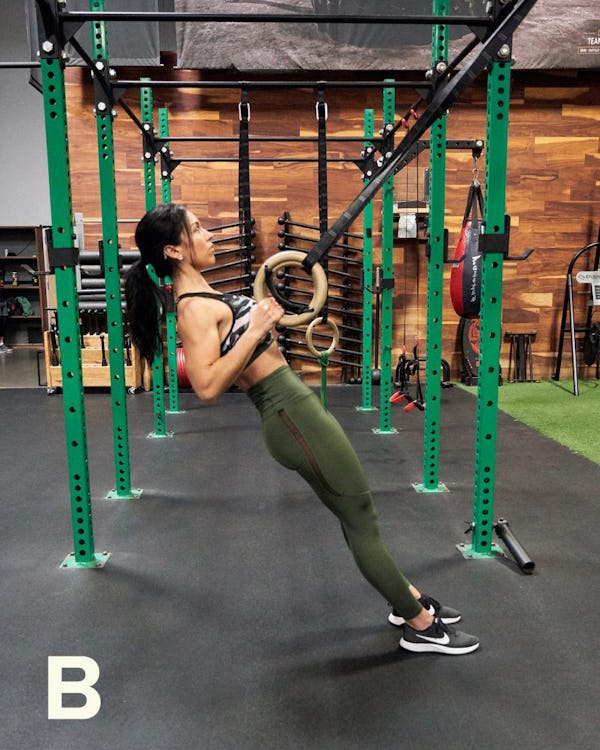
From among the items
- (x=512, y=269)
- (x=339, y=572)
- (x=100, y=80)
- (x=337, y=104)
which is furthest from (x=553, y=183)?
(x=339, y=572)

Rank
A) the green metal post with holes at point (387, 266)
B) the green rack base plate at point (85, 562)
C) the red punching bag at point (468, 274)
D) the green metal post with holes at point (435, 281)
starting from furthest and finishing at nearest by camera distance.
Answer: the red punching bag at point (468, 274) → the green metal post with holes at point (387, 266) → the green metal post with holes at point (435, 281) → the green rack base plate at point (85, 562)

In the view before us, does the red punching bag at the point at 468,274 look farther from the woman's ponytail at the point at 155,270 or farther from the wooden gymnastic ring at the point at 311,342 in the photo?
the woman's ponytail at the point at 155,270

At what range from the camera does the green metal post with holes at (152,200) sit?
165 inches

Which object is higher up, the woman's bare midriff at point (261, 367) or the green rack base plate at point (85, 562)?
the woman's bare midriff at point (261, 367)

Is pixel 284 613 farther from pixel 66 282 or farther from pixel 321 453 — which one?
pixel 66 282

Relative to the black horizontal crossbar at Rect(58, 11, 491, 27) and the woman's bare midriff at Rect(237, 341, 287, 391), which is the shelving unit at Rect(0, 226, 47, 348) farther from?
the woman's bare midriff at Rect(237, 341, 287, 391)

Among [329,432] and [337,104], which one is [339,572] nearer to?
[329,432]

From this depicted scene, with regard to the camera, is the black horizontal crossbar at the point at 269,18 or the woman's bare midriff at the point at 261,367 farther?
the black horizontal crossbar at the point at 269,18

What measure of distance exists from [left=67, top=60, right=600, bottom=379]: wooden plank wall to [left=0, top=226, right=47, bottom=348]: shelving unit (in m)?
4.46

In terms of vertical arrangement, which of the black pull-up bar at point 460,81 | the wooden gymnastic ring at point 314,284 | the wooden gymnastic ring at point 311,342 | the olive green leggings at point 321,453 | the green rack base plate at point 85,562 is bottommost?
the green rack base plate at point 85,562

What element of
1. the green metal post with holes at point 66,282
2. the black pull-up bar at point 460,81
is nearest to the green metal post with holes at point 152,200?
the green metal post with holes at point 66,282

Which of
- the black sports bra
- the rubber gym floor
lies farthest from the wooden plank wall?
the black sports bra

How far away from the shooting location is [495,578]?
2.48 m

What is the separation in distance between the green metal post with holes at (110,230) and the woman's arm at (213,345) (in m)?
1.54
